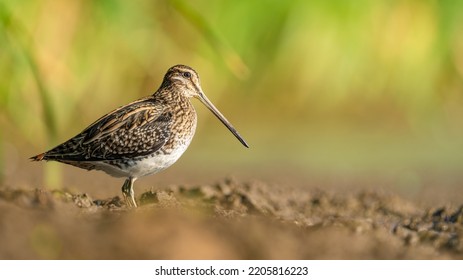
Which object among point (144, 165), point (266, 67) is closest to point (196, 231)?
point (144, 165)

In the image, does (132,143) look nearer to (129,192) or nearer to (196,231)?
(129,192)

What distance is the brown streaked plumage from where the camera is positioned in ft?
19.5

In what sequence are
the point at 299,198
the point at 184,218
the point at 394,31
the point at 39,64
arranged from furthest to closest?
1. the point at 394,31
2. the point at 39,64
3. the point at 299,198
4. the point at 184,218

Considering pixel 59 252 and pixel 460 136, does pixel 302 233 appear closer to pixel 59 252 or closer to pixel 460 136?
pixel 59 252

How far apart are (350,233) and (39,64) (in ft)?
11.8

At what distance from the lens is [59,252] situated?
4.43m

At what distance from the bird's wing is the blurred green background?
2.67m

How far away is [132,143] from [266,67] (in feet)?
14.0

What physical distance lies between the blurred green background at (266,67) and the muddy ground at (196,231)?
3.14 m

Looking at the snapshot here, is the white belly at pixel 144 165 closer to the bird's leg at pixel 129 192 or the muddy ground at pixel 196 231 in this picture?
the bird's leg at pixel 129 192

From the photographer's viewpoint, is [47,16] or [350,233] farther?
[47,16]

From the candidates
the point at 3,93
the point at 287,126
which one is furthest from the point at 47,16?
the point at 287,126

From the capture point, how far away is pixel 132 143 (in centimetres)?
596

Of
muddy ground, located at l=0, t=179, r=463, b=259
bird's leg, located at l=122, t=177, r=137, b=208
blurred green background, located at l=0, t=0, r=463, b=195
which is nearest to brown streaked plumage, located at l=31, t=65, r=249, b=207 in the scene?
bird's leg, located at l=122, t=177, r=137, b=208
